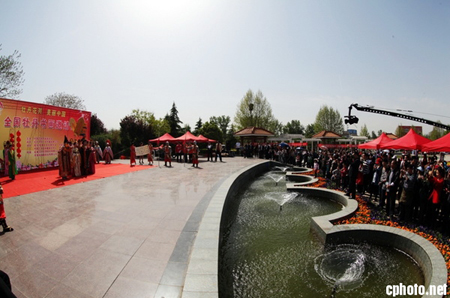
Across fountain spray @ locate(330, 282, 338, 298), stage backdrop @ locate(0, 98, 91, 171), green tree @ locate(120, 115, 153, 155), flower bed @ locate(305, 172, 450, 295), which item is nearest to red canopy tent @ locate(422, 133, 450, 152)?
flower bed @ locate(305, 172, 450, 295)


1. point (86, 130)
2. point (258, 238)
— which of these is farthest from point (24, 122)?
point (258, 238)

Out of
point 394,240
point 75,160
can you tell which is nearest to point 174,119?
point 75,160

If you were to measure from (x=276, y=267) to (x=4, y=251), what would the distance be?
520cm

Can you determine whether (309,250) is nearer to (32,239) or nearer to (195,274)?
(195,274)

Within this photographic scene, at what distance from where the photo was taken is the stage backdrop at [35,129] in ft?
43.5

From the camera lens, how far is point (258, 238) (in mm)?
5879

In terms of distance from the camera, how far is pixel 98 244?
175 inches

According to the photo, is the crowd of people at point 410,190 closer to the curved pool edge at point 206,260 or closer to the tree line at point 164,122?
the curved pool edge at point 206,260

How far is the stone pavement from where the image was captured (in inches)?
128

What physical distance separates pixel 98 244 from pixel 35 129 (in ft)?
48.1

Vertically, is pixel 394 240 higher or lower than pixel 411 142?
lower

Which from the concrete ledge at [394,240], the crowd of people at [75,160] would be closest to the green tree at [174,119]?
the crowd of people at [75,160]

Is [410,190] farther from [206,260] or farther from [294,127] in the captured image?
[294,127]

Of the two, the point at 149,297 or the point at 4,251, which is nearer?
the point at 149,297
